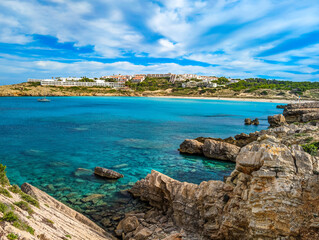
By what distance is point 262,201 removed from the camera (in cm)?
760

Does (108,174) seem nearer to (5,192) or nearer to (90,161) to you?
(90,161)

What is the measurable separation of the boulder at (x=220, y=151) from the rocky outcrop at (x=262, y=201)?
12.9 m

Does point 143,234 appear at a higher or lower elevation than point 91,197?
higher

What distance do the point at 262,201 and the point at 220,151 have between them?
1566 cm

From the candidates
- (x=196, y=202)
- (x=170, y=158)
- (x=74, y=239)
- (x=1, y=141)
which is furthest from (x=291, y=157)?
(x=1, y=141)

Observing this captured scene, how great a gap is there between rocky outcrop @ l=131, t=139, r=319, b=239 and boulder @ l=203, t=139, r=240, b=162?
12938mm

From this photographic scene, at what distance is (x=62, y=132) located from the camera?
36.6 meters

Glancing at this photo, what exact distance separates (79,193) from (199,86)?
169 m

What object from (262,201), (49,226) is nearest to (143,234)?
(49,226)

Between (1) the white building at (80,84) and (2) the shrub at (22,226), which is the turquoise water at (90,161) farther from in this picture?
(1) the white building at (80,84)

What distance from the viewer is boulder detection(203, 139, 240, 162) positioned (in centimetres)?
2244

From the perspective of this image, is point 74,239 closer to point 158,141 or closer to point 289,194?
point 289,194

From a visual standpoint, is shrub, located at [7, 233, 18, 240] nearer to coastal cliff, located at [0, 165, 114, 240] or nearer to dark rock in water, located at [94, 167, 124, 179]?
coastal cliff, located at [0, 165, 114, 240]

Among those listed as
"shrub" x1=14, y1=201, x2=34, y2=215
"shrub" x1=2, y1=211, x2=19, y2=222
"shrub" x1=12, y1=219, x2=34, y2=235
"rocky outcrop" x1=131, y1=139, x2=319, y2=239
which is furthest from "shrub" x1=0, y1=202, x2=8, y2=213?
"rocky outcrop" x1=131, y1=139, x2=319, y2=239
